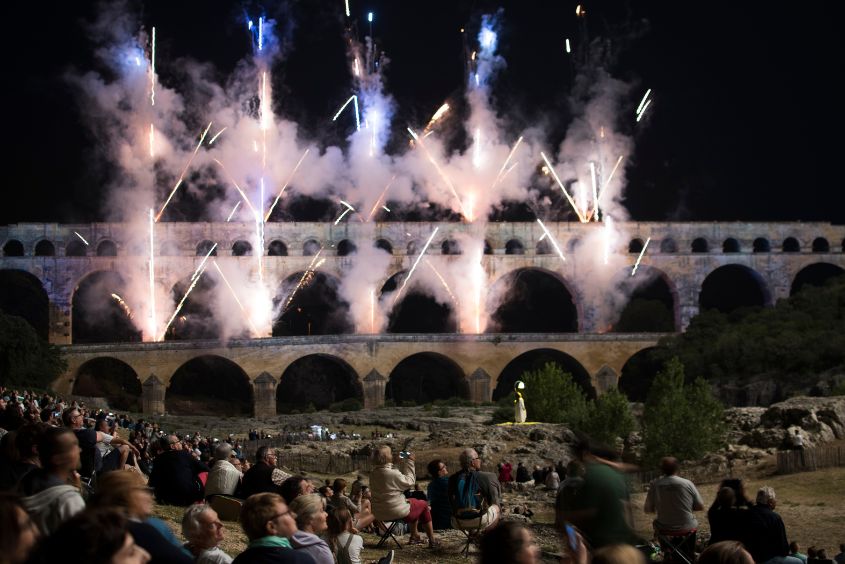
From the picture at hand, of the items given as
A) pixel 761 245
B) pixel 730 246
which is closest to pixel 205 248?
pixel 730 246

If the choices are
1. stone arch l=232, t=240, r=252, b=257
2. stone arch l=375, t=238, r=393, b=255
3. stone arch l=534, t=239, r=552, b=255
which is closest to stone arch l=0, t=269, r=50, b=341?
stone arch l=232, t=240, r=252, b=257

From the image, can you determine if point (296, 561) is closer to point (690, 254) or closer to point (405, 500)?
point (405, 500)

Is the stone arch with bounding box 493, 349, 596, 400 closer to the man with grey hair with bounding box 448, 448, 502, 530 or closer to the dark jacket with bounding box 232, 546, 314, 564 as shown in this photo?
the man with grey hair with bounding box 448, 448, 502, 530

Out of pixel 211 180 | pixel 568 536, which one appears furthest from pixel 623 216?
pixel 568 536

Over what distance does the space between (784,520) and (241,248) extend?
49451mm

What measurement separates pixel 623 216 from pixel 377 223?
16336mm

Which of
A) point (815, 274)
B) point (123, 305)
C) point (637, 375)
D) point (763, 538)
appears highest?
point (815, 274)

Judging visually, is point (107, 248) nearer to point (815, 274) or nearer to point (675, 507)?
point (815, 274)

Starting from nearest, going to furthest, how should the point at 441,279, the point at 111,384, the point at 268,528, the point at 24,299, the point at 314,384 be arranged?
1. the point at 268,528
2. the point at 111,384
3. the point at 441,279
4. the point at 24,299
5. the point at 314,384

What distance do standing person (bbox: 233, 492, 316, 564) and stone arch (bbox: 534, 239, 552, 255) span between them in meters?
58.5

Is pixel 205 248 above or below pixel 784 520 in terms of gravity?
above

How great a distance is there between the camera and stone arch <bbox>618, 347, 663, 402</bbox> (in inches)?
2350

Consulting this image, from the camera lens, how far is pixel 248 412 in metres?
62.5

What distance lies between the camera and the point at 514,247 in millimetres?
67062
